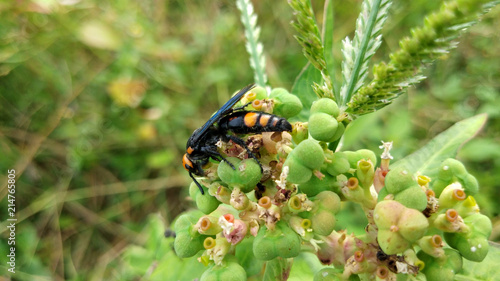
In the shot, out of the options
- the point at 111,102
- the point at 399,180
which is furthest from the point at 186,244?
the point at 111,102

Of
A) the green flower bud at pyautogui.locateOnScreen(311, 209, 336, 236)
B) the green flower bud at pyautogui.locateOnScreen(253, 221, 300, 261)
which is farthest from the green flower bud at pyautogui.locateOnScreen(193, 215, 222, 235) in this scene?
the green flower bud at pyautogui.locateOnScreen(311, 209, 336, 236)

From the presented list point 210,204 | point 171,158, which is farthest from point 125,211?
point 210,204

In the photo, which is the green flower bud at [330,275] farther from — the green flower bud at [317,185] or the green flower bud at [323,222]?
the green flower bud at [317,185]

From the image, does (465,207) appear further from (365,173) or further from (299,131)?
(299,131)

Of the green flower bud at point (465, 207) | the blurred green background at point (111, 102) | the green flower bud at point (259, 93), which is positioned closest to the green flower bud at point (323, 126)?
the green flower bud at point (259, 93)

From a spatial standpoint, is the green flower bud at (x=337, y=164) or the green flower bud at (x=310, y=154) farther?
the green flower bud at (x=337, y=164)

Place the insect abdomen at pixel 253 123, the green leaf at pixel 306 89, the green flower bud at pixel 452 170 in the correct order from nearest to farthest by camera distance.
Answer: the green flower bud at pixel 452 170 < the insect abdomen at pixel 253 123 < the green leaf at pixel 306 89

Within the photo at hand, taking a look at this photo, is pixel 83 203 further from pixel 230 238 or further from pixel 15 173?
pixel 230 238
